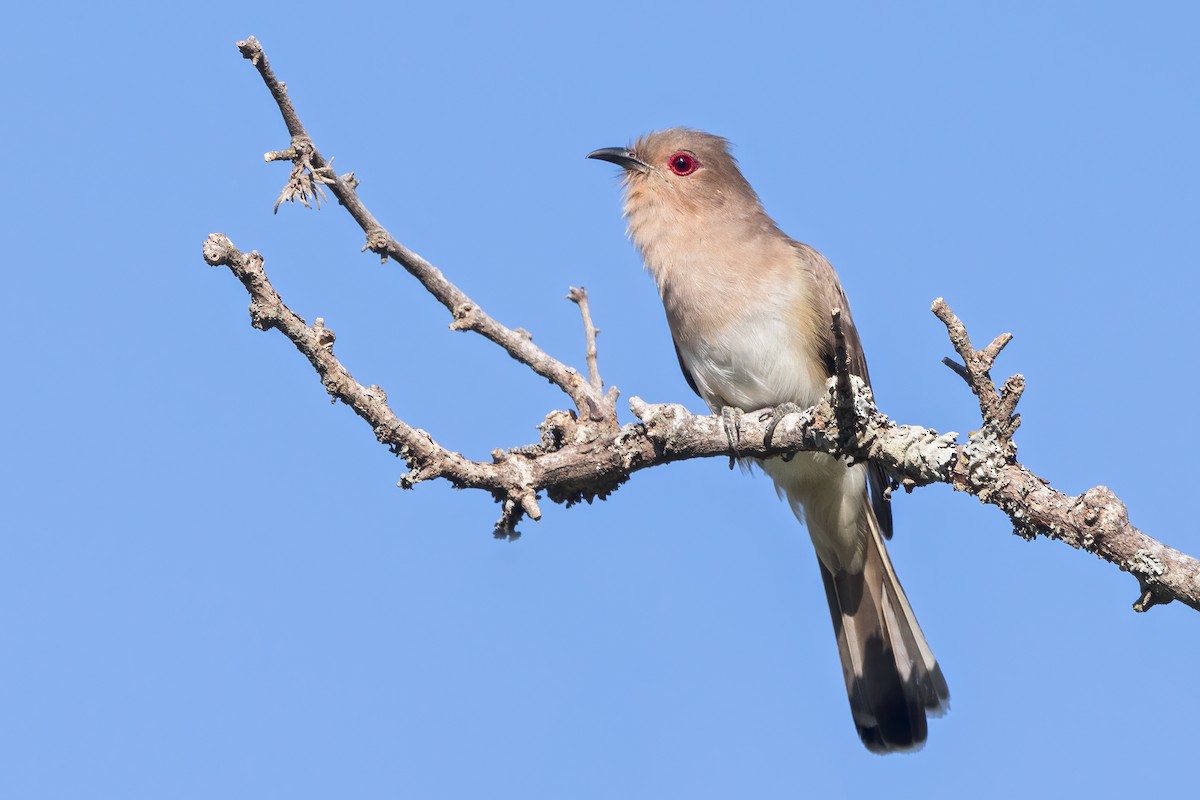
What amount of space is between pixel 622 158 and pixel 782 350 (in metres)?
2.17

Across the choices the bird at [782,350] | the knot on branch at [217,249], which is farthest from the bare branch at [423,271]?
the bird at [782,350]

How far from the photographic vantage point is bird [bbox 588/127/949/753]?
7.41 meters

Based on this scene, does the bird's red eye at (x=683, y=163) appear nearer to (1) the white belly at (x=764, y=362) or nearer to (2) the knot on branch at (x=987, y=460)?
(1) the white belly at (x=764, y=362)

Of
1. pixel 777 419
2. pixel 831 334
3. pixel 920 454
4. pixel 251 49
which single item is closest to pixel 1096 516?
pixel 920 454

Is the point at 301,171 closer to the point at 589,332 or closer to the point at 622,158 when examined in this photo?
the point at 589,332

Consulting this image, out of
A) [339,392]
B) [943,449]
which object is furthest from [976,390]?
[339,392]

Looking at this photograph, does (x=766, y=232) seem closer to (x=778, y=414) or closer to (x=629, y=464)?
(x=778, y=414)

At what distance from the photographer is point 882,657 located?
812 centimetres

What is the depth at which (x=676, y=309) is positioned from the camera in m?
7.79

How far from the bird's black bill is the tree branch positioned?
250 cm

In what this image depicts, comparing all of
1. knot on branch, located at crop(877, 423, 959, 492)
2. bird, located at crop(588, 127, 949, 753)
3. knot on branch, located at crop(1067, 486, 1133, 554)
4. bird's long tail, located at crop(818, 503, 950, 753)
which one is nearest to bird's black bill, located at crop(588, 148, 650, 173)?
bird, located at crop(588, 127, 949, 753)

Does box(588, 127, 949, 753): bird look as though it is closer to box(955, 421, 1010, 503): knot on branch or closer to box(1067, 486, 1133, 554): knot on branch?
box(955, 421, 1010, 503): knot on branch

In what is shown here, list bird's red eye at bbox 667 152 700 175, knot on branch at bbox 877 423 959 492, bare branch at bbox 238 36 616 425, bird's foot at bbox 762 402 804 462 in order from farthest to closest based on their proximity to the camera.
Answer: bird's red eye at bbox 667 152 700 175 → bird's foot at bbox 762 402 804 462 → bare branch at bbox 238 36 616 425 → knot on branch at bbox 877 423 959 492

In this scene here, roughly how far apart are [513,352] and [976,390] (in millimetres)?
2725
